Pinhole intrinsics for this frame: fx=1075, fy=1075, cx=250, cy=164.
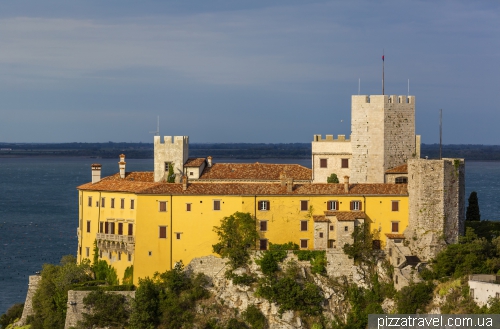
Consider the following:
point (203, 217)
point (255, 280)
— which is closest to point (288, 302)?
point (255, 280)

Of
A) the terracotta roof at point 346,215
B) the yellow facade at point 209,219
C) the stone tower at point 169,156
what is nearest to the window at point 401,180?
the yellow facade at point 209,219

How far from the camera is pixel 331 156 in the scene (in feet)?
246

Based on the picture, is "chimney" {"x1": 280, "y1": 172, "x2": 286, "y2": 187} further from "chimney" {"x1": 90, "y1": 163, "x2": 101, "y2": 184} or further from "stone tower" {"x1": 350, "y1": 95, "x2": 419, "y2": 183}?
"chimney" {"x1": 90, "y1": 163, "x2": 101, "y2": 184}

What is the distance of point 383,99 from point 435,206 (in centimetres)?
985

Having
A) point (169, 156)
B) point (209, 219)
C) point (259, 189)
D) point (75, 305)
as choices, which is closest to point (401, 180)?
point (259, 189)

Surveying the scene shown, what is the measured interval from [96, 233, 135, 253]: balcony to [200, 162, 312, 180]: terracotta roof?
7.62 metres

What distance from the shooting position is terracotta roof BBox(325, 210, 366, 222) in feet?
220

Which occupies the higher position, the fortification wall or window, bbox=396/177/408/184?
the fortification wall

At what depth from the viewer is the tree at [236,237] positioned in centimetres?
6756

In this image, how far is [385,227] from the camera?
68.2 meters

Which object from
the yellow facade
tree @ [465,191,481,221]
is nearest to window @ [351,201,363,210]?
the yellow facade

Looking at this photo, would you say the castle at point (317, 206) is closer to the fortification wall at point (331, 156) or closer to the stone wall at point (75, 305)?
the fortification wall at point (331, 156)

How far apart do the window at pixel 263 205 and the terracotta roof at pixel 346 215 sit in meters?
3.71

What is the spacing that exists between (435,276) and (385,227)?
501 cm
